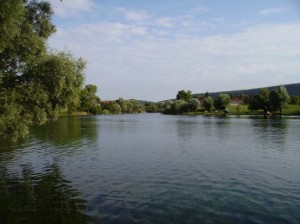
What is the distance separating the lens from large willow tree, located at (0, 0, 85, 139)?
2502 centimetres

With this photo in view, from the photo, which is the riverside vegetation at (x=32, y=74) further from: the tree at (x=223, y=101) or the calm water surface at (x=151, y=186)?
the tree at (x=223, y=101)

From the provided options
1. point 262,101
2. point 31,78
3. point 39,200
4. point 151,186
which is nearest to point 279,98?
point 262,101

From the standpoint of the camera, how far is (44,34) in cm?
2948

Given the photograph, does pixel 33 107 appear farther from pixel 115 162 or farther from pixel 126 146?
pixel 126 146

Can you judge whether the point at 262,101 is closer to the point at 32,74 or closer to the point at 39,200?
the point at 32,74

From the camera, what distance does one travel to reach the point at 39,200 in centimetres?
2077

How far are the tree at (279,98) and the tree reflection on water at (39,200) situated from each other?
127m

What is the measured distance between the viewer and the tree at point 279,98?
137 meters

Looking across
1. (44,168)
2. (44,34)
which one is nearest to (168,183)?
(44,168)

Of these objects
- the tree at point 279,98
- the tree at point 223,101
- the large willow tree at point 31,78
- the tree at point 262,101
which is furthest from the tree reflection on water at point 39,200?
the tree at point 223,101

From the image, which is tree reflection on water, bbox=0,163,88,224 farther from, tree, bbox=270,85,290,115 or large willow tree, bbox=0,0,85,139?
tree, bbox=270,85,290,115

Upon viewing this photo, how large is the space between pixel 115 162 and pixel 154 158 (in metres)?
4.67

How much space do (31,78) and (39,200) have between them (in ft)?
33.3

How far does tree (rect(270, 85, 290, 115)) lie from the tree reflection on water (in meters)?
127
